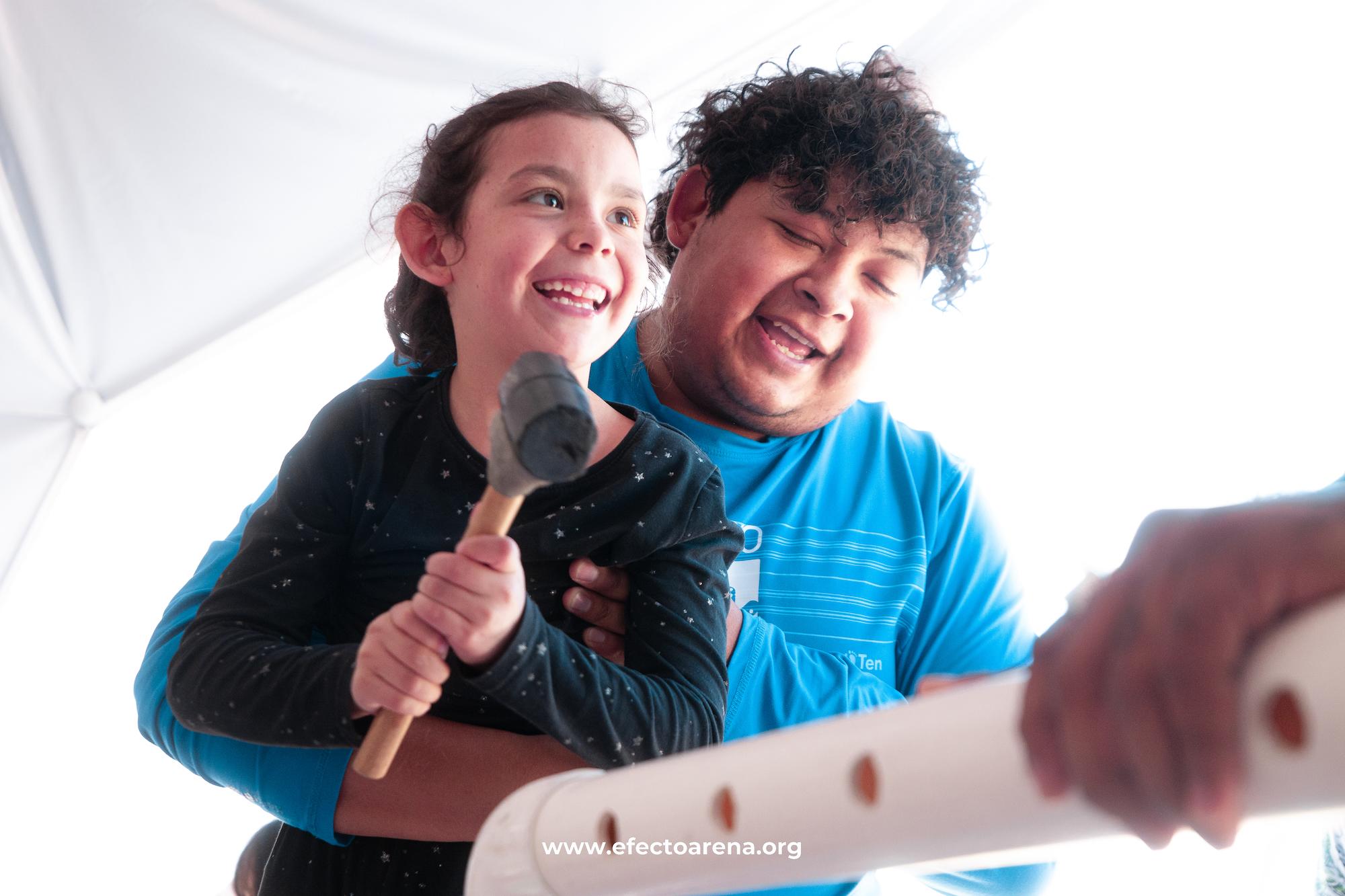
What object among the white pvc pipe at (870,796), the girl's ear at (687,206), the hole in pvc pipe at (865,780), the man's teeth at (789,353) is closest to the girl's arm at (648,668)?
the white pvc pipe at (870,796)

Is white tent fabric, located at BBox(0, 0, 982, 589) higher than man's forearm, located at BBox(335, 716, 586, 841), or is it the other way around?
white tent fabric, located at BBox(0, 0, 982, 589)

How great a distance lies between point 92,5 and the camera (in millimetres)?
1503

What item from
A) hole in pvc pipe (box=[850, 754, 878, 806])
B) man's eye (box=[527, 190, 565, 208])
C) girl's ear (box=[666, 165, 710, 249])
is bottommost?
hole in pvc pipe (box=[850, 754, 878, 806])

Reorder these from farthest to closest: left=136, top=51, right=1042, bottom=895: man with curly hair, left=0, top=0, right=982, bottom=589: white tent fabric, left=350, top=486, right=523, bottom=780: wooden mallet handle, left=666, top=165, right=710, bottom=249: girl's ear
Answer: left=0, top=0, right=982, bottom=589: white tent fabric
left=666, top=165, right=710, bottom=249: girl's ear
left=136, top=51, right=1042, bottom=895: man with curly hair
left=350, top=486, right=523, bottom=780: wooden mallet handle

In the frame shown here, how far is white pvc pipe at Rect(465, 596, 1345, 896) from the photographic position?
246mm

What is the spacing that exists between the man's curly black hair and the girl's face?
0.36 m

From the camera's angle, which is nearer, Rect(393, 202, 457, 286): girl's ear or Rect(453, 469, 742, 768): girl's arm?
Rect(453, 469, 742, 768): girl's arm

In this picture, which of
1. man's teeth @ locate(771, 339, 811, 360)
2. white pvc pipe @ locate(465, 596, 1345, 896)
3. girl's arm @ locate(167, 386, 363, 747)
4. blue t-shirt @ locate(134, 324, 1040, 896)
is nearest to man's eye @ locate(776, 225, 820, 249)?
man's teeth @ locate(771, 339, 811, 360)

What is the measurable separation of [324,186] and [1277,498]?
5.62 feet

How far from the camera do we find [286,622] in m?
0.72

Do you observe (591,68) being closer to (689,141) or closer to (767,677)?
(689,141)

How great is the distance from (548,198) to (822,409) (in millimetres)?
465

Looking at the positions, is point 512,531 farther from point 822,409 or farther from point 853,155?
point 853,155

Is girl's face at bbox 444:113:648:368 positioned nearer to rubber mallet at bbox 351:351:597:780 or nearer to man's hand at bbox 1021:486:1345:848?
rubber mallet at bbox 351:351:597:780
